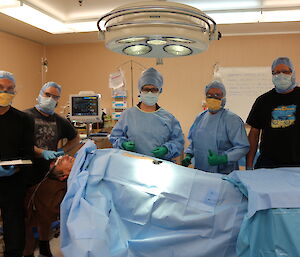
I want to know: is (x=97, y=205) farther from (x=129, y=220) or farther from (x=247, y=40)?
(x=247, y=40)

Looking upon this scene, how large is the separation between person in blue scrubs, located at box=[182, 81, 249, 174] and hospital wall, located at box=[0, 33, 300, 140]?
219cm

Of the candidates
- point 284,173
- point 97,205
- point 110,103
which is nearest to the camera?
point 97,205

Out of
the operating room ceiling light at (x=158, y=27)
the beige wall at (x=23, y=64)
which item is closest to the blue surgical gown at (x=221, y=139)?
the operating room ceiling light at (x=158, y=27)

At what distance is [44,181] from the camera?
1916 millimetres

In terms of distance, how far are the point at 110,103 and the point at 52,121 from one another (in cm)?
225

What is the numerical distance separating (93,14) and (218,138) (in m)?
2.15

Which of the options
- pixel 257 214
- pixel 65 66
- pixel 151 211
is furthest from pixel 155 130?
pixel 65 66

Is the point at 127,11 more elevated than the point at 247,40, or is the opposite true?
the point at 247,40

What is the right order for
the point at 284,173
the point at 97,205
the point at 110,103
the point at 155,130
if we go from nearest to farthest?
the point at 97,205, the point at 284,173, the point at 155,130, the point at 110,103

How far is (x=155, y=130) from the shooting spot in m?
2.01

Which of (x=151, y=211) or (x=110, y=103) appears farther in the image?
(x=110, y=103)

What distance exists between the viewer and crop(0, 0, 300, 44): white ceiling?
285 centimetres

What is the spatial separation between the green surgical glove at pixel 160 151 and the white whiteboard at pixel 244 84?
7.90 feet

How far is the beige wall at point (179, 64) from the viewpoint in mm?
3951
